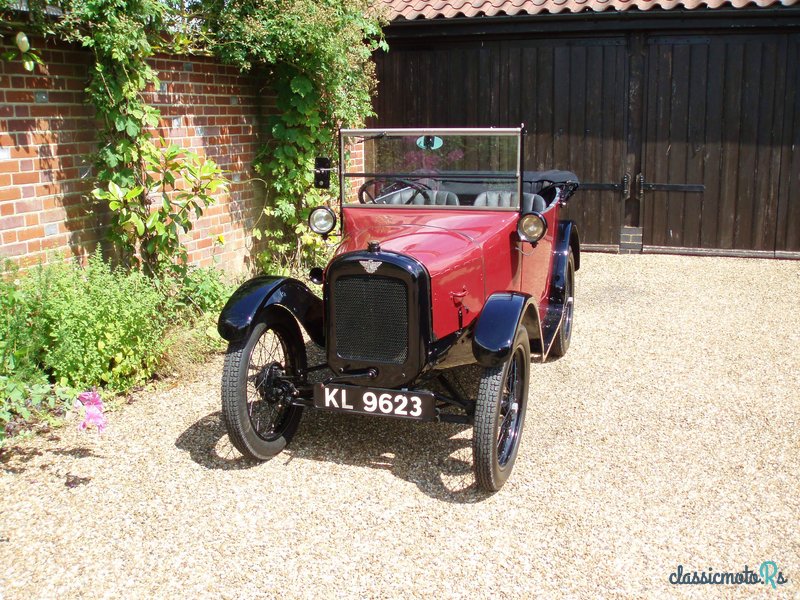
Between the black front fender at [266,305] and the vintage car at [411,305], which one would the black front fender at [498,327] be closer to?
the vintage car at [411,305]

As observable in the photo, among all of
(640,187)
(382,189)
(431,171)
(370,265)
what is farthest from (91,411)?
(640,187)

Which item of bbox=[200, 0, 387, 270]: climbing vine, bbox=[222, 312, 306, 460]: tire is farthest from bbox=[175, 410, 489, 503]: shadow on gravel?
bbox=[200, 0, 387, 270]: climbing vine

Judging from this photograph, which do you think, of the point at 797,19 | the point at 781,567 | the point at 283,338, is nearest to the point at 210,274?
the point at 283,338

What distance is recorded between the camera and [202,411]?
15.3ft

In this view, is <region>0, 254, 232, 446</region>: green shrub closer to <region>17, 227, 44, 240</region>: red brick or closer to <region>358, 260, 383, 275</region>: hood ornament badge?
<region>17, 227, 44, 240</region>: red brick

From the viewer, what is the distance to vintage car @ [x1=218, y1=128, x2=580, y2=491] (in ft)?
12.1

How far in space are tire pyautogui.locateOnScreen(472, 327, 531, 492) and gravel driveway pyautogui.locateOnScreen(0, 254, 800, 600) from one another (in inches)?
5.3

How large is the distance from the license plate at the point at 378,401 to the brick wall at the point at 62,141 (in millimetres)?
2139

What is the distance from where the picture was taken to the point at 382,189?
4.81 metres

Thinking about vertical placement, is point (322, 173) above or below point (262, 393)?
above

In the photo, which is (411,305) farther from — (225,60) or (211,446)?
Answer: (225,60)

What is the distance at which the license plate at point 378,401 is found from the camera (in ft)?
11.9

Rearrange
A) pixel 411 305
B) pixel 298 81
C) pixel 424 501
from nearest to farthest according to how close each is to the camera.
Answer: pixel 424 501
pixel 411 305
pixel 298 81

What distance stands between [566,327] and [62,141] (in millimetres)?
3605
